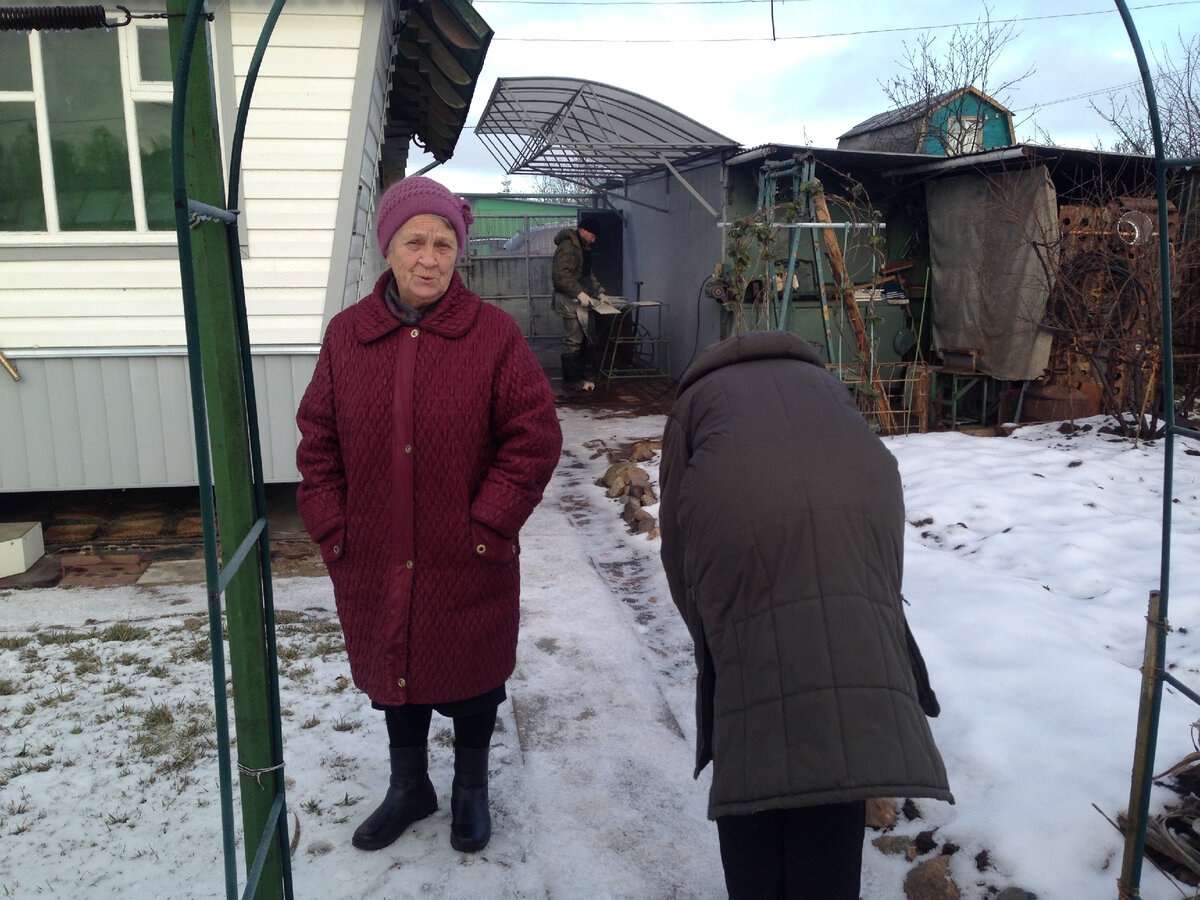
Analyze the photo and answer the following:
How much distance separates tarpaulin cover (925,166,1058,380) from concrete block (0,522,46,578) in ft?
23.9

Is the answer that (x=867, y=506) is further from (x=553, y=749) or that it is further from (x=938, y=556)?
(x=938, y=556)

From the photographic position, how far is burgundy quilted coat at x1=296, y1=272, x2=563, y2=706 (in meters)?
2.23

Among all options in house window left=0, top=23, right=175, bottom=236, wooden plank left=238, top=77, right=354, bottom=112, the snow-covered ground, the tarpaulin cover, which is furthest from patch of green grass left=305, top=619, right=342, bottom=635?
the tarpaulin cover

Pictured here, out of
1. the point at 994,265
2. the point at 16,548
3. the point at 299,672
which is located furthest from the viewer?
the point at 994,265

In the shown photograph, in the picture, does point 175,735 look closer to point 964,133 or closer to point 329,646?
point 329,646

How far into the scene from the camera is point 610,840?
8.29ft

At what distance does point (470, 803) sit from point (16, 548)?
3535mm

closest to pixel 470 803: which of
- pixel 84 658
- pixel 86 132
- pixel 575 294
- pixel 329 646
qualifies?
pixel 329 646

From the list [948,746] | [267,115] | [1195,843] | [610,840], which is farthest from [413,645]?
[267,115]

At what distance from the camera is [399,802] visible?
250 centimetres

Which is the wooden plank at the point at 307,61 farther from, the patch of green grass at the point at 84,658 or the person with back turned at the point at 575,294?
the person with back turned at the point at 575,294

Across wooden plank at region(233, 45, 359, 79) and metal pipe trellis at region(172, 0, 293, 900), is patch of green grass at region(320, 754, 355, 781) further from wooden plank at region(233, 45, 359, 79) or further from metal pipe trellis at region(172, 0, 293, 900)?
wooden plank at region(233, 45, 359, 79)

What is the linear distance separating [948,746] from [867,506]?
5.09ft

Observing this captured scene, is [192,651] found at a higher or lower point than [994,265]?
lower
